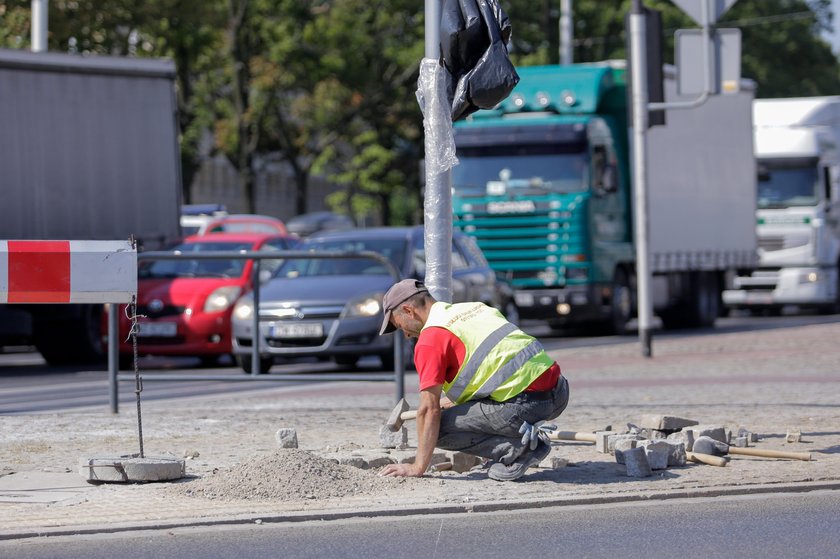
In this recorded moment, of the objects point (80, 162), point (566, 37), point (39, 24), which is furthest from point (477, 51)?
point (566, 37)

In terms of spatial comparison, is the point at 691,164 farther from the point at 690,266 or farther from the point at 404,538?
the point at 404,538

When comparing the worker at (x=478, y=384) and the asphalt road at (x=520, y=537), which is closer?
the asphalt road at (x=520, y=537)

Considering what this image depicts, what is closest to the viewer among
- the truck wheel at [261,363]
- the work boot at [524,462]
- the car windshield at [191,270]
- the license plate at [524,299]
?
the work boot at [524,462]

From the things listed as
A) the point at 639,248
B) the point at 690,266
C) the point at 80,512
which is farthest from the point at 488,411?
the point at 690,266

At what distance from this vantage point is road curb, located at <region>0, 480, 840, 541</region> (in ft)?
24.3

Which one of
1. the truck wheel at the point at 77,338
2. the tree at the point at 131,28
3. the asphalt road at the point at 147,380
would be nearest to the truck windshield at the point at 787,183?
the asphalt road at the point at 147,380

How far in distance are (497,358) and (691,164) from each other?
1808cm

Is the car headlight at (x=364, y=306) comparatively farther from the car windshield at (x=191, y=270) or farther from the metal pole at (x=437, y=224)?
the metal pole at (x=437, y=224)

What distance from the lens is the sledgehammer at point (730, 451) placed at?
31.1 ft

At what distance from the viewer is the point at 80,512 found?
25.7ft

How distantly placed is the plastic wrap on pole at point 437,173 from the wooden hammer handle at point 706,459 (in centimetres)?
165

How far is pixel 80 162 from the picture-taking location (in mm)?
19234

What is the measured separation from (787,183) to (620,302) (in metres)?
7.01

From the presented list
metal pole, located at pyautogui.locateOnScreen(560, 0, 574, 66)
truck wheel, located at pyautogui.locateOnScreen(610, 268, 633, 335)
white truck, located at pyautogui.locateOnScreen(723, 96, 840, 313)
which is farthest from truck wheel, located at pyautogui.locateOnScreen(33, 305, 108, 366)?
metal pole, located at pyautogui.locateOnScreen(560, 0, 574, 66)
